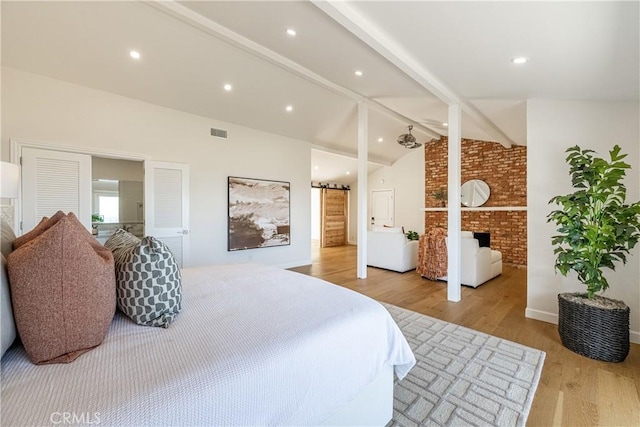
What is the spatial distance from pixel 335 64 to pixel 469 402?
3486 mm

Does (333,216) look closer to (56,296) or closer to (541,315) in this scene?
(541,315)

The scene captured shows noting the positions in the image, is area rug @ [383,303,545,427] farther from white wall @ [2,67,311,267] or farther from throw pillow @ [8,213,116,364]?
white wall @ [2,67,311,267]

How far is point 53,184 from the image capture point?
3.34m

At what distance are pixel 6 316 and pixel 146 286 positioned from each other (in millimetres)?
408

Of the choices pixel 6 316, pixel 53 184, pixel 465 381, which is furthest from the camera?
pixel 53 184

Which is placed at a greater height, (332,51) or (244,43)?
(244,43)

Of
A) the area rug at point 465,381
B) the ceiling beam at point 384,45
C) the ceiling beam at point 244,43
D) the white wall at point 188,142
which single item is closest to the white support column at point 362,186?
the ceiling beam at point 244,43

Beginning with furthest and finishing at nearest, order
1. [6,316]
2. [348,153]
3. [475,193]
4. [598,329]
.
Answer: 1. [348,153]
2. [475,193]
3. [598,329]
4. [6,316]

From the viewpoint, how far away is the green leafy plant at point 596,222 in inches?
89.8

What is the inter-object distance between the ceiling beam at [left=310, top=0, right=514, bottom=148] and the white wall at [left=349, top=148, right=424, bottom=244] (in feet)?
15.2

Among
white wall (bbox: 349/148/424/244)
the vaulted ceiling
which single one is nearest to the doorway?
white wall (bbox: 349/148/424/244)

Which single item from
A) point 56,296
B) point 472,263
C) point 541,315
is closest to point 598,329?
point 541,315

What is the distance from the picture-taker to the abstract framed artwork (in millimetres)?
4977

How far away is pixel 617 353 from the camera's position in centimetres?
225
